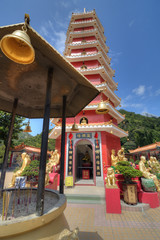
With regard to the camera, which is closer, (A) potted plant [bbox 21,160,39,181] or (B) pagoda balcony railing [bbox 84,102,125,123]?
(A) potted plant [bbox 21,160,39,181]

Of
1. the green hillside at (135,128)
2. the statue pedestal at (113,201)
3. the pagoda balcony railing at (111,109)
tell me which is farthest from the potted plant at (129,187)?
the green hillside at (135,128)

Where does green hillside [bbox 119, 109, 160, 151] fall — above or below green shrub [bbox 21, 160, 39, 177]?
above

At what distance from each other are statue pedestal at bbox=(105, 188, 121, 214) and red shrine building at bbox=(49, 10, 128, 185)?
3299 millimetres

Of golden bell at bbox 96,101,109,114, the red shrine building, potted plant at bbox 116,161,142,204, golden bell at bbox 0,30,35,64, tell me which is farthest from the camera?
the red shrine building

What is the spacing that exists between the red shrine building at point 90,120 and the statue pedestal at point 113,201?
330 centimetres

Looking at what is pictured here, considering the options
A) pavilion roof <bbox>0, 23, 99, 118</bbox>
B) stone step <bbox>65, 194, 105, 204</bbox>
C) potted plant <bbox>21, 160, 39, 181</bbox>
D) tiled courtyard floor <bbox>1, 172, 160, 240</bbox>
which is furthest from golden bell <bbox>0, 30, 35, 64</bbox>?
stone step <bbox>65, 194, 105, 204</bbox>

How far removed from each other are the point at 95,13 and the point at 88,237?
21.8 metres

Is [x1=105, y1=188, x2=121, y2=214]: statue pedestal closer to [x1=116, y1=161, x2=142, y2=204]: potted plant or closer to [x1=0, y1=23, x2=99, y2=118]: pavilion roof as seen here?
[x1=116, y1=161, x2=142, y2=204]: potted plant

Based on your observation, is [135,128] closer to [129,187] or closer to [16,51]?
[129,187]

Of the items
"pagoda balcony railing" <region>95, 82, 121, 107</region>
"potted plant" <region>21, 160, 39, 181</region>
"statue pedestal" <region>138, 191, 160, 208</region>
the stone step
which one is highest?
"pagoda balcony railing" <region>95, 82, 121, 107</region>

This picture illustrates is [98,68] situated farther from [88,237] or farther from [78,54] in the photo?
[88,237]

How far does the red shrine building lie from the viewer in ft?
32.4

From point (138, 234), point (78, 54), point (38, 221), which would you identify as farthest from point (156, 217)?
point (78, 54)

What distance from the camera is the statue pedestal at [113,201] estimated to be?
523cm
